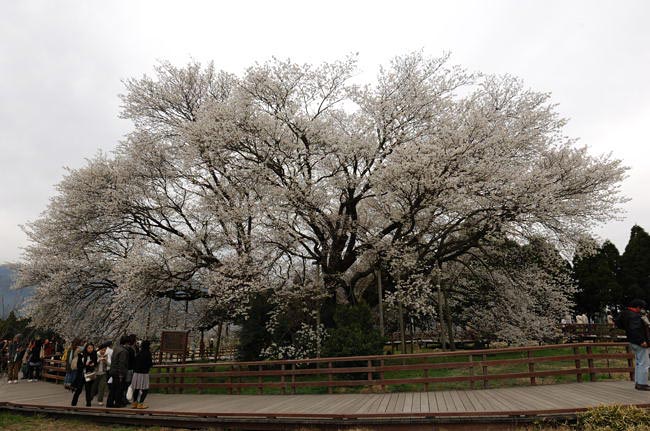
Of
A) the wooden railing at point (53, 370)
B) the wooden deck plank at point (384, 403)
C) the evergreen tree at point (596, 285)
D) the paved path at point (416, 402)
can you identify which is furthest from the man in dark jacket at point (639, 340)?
the evergreen tree at point (596, 285)

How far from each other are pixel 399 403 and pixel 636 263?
134 feet

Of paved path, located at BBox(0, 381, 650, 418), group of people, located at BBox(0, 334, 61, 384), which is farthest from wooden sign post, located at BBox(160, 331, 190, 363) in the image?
group of people, located at BBox(0, 334, 61, 384)

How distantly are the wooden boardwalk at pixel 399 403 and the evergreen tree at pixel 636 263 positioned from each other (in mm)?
35354

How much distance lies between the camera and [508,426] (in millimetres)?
7637

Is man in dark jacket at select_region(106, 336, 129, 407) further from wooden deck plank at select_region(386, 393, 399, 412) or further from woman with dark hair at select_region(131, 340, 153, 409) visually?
wooden deck plank at select_region(386, 393, 399, 412)

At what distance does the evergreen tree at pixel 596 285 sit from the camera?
37.5m

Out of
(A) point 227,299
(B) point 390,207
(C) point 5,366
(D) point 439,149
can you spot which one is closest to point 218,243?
(A) point 227,299

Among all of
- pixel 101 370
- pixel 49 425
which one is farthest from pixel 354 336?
pixel 49 425

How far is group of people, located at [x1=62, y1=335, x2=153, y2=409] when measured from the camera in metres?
11.8

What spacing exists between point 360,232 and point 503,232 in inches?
232

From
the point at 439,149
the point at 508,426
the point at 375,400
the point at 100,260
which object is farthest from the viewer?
the point at 100,260

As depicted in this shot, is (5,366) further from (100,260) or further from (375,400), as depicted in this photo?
(375,400)

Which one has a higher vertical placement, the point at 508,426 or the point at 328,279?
the point at 328,279

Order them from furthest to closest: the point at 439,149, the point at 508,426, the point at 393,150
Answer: the point at 393,150
the point at 439,149
the point at 508,426
